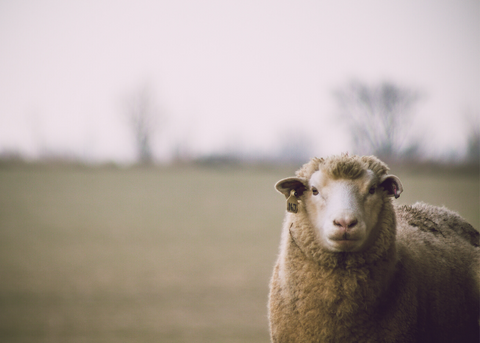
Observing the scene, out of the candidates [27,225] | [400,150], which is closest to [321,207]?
[400,150]

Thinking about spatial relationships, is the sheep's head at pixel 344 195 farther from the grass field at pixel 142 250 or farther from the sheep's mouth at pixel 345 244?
the grass field at pixel 142 250

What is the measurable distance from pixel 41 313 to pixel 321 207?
11509 mm

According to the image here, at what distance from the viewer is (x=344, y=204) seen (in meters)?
1.92

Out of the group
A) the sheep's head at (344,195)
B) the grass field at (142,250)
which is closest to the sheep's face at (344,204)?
the sheep's head at (344,195)

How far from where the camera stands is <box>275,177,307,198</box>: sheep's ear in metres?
2.18

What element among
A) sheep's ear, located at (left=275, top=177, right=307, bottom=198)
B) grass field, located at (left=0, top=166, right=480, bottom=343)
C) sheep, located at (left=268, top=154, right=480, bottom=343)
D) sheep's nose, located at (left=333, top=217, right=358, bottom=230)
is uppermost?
sheep's ear, located at (left=275, top=177, right=307, bottom=198)

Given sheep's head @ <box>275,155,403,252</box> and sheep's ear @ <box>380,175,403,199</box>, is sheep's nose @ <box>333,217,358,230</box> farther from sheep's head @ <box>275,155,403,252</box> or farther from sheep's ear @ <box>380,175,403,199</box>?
sheep's ear @ <box>380,175,403,199</box>

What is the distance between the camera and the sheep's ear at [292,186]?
218cm

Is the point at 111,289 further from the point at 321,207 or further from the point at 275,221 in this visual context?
the point at 321,207

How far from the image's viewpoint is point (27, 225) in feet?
63.6

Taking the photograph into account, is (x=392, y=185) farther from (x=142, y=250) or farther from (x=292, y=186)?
(x=142, y=250)

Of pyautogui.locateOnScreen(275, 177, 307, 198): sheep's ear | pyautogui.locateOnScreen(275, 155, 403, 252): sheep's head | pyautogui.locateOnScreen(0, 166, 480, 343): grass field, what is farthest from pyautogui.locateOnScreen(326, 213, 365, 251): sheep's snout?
pyautogui.locateOnScreen(0, 166, 480, 343): grass field

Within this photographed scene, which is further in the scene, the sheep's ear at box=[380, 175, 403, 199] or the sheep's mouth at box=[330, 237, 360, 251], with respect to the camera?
the sheep's ear at box=[380, 175, 403, 199]

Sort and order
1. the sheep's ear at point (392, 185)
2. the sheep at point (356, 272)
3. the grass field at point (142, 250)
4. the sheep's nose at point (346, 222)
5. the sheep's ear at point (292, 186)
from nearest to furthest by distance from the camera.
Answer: the sheep's nose at point (346, 222)
the sheep at point (356, 272)
the sheep's ear at point (392, 185)
the sheep's ear at point (292, 186)
the grass field at point (142, 250)
